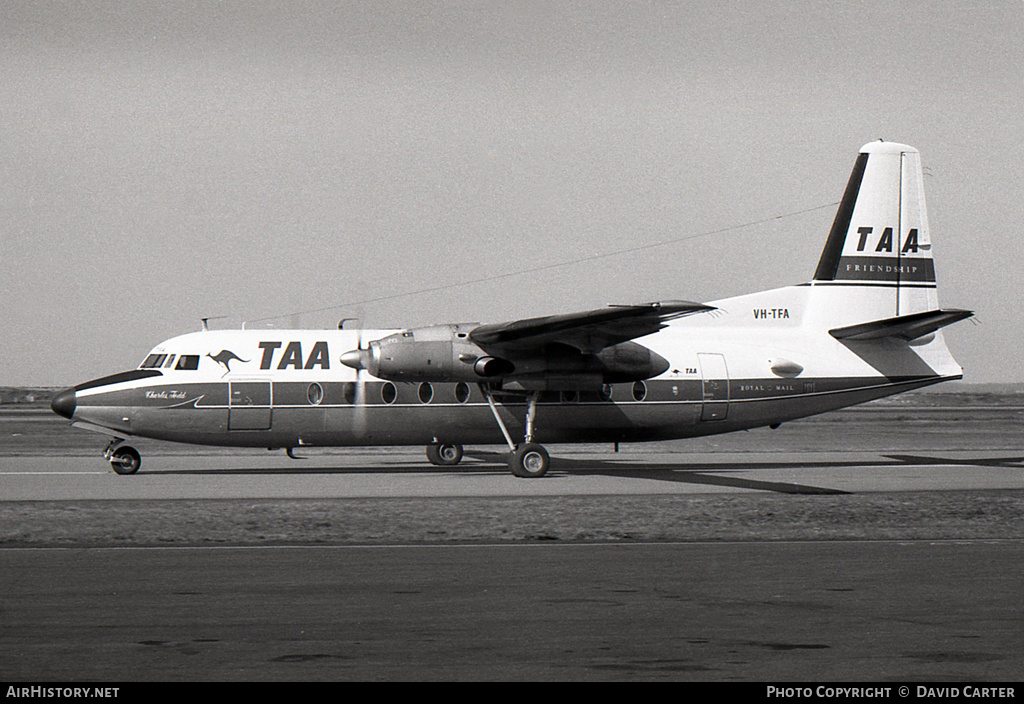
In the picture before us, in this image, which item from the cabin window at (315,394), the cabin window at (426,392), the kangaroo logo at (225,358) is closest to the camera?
the kangaroo logo at (225,358)

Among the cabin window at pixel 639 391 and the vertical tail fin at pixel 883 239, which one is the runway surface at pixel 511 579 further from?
the vertical tail fin at pixel 883 239

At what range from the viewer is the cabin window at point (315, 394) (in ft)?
90.4

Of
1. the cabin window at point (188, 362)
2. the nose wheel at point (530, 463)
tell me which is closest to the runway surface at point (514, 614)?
the nose wheel at point (530, 463)

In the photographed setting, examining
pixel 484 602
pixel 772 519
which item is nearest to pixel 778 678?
pixel 484 602

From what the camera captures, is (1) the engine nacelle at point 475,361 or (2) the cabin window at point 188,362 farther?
(2) the cabin window at point 188,362

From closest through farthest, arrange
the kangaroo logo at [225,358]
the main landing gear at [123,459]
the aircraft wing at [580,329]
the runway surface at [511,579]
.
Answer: the runway surface at [511,579] → the aircraft wing at [580,329] → the main landing gear at [123,459] → the kangaroo logo at [225,358]

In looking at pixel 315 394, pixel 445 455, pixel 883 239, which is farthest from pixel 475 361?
pixel 883 239

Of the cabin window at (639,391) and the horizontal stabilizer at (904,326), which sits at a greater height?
the horizontal stabilizer at (904,326)

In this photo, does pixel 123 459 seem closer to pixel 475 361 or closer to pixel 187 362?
pixel 187 362

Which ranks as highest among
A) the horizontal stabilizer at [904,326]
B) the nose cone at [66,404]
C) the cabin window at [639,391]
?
the horizontal stabilizer at [904,326]

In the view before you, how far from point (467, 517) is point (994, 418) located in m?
50.8

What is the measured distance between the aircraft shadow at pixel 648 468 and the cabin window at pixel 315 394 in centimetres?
194

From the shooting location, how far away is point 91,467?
29.8 m

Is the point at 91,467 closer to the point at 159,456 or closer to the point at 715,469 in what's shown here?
the point at 159,456
